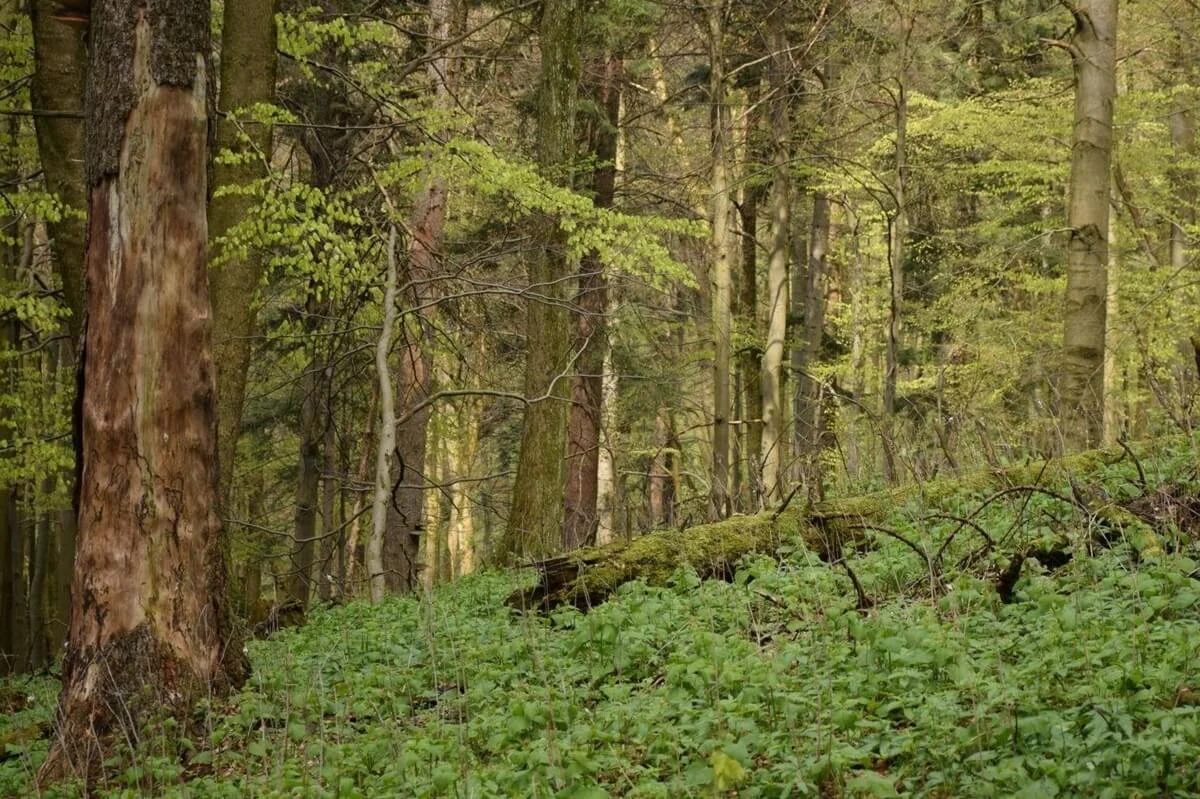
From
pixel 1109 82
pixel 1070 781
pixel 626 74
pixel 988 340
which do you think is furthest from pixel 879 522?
pixel 988 340

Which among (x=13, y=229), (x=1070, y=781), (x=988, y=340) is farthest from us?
(x=988, y=340)

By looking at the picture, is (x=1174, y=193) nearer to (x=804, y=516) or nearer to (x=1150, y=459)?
(x=1150, y=459)

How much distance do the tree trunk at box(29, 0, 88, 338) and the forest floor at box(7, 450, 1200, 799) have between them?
5.23 m

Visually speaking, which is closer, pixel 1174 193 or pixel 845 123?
pixel 845 123

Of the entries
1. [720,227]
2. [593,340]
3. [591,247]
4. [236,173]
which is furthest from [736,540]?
[593,340]

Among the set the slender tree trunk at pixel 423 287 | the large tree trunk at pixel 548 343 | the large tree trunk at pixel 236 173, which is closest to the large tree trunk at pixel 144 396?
the large tree trunk at pixel 236 173

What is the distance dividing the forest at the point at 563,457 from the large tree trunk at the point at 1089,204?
3cm

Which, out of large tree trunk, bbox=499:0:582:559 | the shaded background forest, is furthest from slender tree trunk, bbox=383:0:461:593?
large tree trunk, bbox=499:0:582:559

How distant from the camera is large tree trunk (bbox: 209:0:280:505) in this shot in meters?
8.72

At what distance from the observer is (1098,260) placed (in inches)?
370

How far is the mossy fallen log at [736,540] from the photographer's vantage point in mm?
6781

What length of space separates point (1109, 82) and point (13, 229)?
14.6 m

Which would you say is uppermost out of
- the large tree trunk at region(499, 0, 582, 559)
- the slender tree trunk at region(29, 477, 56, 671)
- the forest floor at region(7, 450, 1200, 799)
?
the large tree trunk at region(499, 0, 582, 559)

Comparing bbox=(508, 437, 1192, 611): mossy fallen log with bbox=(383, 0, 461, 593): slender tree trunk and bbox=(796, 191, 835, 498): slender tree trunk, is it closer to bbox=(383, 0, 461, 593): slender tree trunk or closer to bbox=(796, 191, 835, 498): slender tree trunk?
bbox=(383, 0, 461, 593): slender tree trunk
